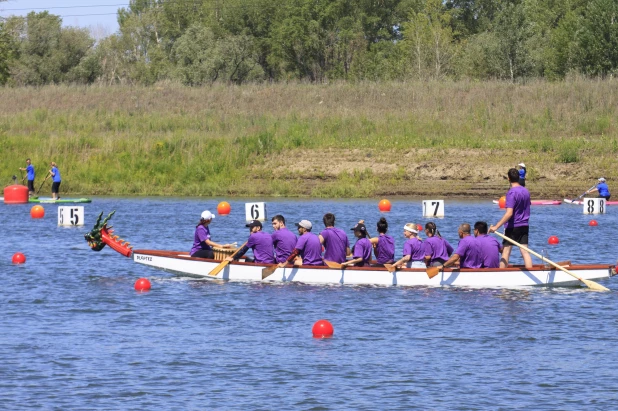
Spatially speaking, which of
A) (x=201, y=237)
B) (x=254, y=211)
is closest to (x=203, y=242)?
(x=201, y=237)

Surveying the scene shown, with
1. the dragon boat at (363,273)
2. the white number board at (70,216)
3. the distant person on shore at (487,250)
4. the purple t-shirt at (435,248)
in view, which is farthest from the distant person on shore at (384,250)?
the white number board at (70,216)

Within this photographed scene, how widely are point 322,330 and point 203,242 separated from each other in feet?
19.6

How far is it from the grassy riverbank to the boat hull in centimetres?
2087

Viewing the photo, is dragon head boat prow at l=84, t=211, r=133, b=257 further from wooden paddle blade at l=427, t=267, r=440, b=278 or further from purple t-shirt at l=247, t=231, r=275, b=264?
wooden paddle blade at l=427, t=267, r=440, b=278

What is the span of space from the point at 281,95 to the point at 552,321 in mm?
37114

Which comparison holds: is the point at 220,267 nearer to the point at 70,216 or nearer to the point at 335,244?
the point at 335,244

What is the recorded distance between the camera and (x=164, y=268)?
850 inches

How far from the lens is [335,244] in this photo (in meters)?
20.3

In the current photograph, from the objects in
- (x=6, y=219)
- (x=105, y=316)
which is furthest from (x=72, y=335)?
(x=6, y=219)

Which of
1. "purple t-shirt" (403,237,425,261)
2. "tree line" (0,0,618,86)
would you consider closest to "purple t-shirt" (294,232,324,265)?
"purple t-shirt" (403,237,425,261)

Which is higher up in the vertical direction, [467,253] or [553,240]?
[467,253]

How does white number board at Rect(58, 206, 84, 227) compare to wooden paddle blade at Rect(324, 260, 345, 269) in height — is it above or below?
above

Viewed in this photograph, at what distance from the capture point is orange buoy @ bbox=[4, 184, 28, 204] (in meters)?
39.7

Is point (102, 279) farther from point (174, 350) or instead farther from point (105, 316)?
point (174, 350)
